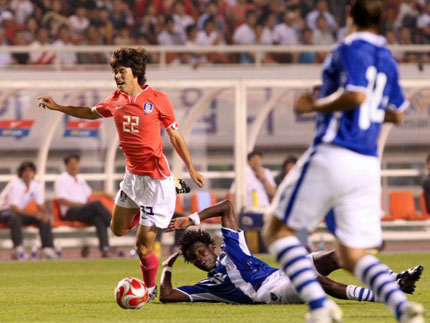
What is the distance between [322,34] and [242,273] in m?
13.7

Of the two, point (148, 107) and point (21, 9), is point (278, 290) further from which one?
point (21, 9)

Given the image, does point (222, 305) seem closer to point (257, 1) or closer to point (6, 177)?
point (6, 177)

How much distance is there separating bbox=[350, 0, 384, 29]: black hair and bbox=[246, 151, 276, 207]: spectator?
11.6 metres

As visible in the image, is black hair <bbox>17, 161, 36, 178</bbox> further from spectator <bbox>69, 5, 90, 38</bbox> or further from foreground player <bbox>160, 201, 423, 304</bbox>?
foreground player <bbox>160, 201, 423, 304</bbox>

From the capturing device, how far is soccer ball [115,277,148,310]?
28.1 feet

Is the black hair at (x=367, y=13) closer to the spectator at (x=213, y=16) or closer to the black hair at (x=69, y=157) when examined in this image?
the black hair at (x=69, y=157)

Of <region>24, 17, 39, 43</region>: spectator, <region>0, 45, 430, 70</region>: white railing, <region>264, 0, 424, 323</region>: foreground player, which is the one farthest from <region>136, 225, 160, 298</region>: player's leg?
<region>24, 17, 39, 43</region>: spectator

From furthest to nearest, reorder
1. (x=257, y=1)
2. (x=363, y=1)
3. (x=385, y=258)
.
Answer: (x=257, y=1)
(x=385, y=258)
(x=363, y=1)

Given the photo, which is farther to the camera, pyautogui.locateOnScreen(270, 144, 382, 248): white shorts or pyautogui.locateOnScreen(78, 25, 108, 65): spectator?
pyautogui.locateOnScreen(78, 25, 108, 65): spectator

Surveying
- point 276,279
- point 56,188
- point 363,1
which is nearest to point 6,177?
point 56,188

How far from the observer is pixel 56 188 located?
17.1 metres

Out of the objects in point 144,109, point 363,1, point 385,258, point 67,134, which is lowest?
point 385,258

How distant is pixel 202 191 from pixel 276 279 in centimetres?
937

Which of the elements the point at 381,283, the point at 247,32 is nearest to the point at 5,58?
the point at 247,32
